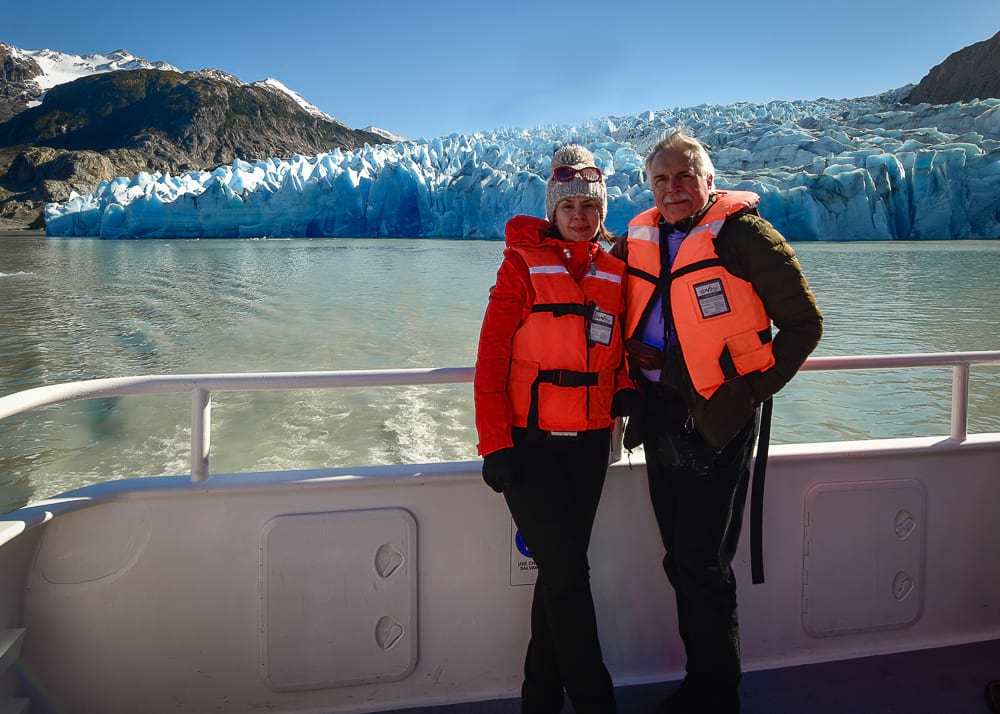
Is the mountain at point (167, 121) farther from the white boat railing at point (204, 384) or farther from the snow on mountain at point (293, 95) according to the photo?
the white boat railing at point (204, 384)

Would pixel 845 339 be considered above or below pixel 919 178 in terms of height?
below

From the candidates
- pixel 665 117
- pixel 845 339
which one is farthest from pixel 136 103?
pixel 845 339

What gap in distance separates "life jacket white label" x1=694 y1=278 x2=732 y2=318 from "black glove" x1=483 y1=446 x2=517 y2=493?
18.0 inches

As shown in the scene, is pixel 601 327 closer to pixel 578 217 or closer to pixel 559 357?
pixel 559 357

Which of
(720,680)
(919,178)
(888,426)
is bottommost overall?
(888,426)

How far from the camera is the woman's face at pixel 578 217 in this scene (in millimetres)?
1391

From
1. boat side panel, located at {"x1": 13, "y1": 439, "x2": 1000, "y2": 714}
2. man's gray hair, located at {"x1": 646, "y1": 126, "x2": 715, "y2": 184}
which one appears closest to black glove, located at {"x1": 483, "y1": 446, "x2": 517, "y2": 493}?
boat side panel, located at {"x1": 13, "y1": 439, "x2": 1000, "y2": 714}

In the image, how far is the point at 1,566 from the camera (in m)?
1.27

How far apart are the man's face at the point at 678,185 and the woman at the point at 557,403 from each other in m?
0.12

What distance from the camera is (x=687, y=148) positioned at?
1.34 m

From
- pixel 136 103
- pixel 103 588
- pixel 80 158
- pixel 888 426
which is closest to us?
pixel 103 588

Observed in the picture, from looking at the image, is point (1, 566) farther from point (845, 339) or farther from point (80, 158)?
point (80, 158)

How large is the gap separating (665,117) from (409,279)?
3570 centimetres

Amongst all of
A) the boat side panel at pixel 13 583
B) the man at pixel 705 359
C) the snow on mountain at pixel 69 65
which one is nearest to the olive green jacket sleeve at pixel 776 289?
the man at pixel 705 359
